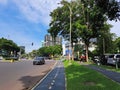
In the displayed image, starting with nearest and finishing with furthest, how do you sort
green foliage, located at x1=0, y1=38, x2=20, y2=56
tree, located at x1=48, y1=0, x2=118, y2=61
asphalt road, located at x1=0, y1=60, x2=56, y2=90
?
asphalt road, located at x1=0, y1=60, x2=56, y2=90 → tree, located at x1=48, y1=0, x2=118, y2=61 → green foliage, located at x1=0, y1=38, x2=20, y2=56

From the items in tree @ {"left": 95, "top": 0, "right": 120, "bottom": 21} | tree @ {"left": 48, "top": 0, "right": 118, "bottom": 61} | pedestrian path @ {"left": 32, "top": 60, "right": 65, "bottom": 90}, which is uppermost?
tree @ {"left": 48, "top": 0, "right": 118, "bottom": 61}

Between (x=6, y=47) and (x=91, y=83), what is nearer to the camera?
(x=91, y=83)

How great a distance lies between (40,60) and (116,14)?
4876 cm

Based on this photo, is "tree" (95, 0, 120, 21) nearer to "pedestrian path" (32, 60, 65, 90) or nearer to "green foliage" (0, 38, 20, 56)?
"pedestrian path" (32, 60, 65, 90)

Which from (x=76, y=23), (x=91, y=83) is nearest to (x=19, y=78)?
(x=91, y=83)

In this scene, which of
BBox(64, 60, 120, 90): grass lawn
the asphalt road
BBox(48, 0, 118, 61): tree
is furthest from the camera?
BBox(48, 0, 118, 61): tree

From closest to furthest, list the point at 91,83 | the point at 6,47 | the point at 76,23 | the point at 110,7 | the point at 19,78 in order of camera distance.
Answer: the point at 110,7 < the point at 91,83 < the point at 19,78 < the point at 76,23 < the point at 6,47

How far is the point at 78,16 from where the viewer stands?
75.4m

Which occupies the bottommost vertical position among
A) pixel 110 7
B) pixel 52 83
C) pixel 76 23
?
pixel 52 83

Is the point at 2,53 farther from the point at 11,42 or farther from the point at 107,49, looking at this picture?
the point at 107,49

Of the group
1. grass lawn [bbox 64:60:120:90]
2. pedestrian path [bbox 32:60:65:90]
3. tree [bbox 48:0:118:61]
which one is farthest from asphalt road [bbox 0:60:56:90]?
tree [bbox 48:0:118:61]

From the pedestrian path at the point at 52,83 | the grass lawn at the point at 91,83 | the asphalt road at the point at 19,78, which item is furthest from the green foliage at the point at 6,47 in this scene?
the grass lawn at the point at 91,83

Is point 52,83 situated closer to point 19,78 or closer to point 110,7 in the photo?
point 19,78

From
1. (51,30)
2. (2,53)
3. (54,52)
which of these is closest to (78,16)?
(51,30)
